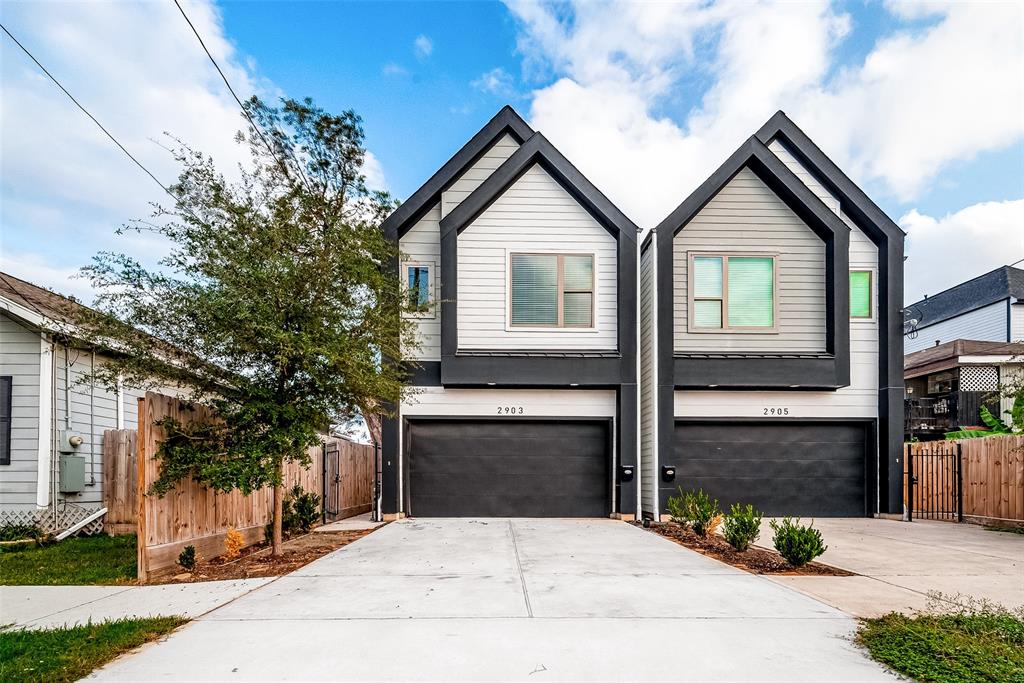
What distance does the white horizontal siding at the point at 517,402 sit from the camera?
37.9ft

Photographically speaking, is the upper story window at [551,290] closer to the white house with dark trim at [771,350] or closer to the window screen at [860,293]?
the white house with dark trim at [771,350]

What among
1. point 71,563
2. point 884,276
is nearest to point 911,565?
point 884,276

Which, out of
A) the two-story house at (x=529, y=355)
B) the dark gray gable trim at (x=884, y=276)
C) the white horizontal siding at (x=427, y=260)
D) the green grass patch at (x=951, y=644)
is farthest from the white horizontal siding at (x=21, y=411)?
the dark gray gable trim at (x=884, y=276)

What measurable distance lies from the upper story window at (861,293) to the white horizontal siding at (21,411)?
15.2 m

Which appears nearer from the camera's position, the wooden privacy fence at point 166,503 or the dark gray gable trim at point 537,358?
the wooden privacy fence at point 166,503

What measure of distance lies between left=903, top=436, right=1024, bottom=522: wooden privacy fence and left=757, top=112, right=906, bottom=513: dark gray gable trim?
43 cm

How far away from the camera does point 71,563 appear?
7445 millimetres

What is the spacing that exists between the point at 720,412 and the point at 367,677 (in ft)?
31.5

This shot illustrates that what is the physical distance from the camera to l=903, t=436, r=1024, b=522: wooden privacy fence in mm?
10672

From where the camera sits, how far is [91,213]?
1067cm

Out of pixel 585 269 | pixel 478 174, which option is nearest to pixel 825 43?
pixel 585 269

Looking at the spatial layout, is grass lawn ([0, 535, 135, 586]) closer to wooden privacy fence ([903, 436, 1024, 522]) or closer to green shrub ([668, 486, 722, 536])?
green shrub ([668, 486, 722, 536])

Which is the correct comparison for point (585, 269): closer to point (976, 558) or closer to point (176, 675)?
point (976, 558)

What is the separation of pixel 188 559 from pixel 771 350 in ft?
34.3
